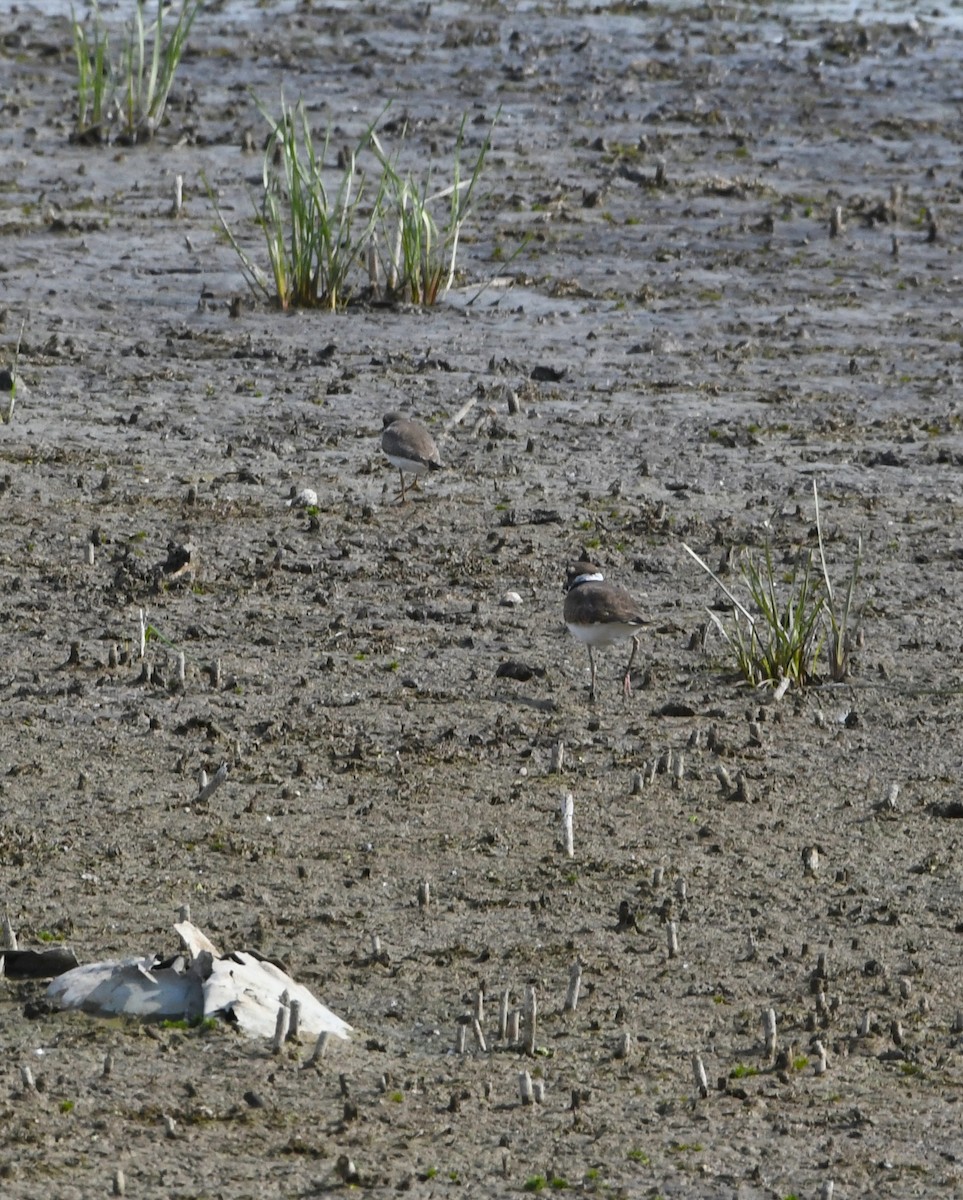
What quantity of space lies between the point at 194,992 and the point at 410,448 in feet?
15.0

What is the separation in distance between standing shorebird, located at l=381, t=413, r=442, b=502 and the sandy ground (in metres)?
0.24

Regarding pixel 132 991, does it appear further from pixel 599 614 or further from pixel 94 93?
pixel 94 93

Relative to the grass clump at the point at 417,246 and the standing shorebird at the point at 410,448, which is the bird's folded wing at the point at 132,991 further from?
the grass clump at the point at 417,246

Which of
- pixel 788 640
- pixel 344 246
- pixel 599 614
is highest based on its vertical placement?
pixel 344 246

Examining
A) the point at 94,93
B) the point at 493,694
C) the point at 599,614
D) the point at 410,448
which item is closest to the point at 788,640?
the point at 599,614

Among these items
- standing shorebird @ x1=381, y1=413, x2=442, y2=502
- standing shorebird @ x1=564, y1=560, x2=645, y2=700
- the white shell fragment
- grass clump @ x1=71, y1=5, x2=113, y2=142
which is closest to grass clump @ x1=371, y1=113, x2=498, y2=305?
standing shorebird @ x1=381, y1=413, x2=442, y2=502

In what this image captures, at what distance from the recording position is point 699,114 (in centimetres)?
1820

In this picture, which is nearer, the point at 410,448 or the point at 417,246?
the point at 410,448

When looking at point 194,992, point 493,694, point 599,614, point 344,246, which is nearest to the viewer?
point 194,992

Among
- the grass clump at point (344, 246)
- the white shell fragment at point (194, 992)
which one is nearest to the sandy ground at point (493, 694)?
the white shell fragment at point (194, 992)

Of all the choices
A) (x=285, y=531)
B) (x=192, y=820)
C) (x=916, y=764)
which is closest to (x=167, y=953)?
(x=192, y=820)

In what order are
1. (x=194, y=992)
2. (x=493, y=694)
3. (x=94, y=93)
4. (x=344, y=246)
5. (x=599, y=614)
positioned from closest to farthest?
1. (x=194, y=992)
2. (x=599, y=614)
3. (x=493, y=694)
4. (x=344, y=246)
5. (x=94, y=93)

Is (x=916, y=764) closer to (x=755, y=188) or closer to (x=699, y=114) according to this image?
(x=755, y=188)

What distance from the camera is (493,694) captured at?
7.53m
